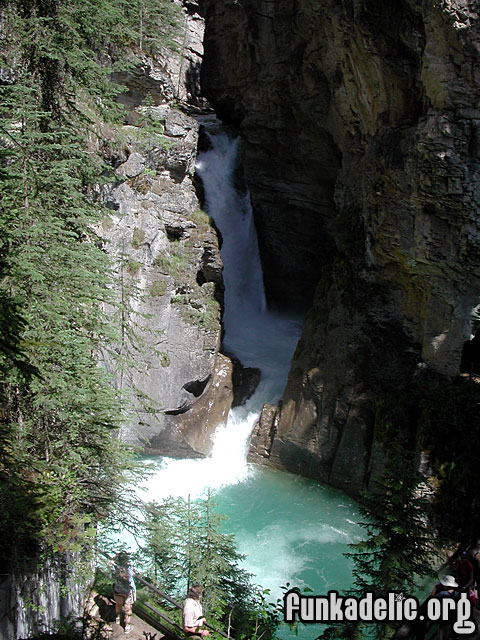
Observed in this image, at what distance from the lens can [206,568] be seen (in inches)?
279

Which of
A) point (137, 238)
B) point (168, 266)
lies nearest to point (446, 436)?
point (168, 266)

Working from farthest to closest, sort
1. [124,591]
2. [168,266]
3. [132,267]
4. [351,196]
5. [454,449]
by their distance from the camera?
[168,266], [351,196], [132,267], [454,449], [124,591]

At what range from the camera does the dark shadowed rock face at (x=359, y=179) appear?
1066 centimetres

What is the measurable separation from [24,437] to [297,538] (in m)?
7.85

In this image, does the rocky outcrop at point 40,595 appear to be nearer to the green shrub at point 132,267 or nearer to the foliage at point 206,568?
the foliage at point 206,568

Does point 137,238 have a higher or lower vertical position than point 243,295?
higher

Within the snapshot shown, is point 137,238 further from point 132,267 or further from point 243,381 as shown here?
point 243,381

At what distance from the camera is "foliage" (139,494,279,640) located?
22.5 ft

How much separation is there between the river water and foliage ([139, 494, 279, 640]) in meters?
2.08

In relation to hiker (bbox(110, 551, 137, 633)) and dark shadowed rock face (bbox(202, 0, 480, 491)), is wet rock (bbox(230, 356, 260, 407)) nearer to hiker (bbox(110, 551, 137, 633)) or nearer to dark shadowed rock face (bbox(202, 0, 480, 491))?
dark shadowed rock face (bbox(202, 0, 480, 491))

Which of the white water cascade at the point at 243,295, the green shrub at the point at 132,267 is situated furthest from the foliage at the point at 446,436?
the green shrub at the point at 132,267

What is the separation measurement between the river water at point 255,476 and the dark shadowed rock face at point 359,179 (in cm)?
98

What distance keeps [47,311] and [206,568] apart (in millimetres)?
4200

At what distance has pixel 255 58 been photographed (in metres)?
17.6
